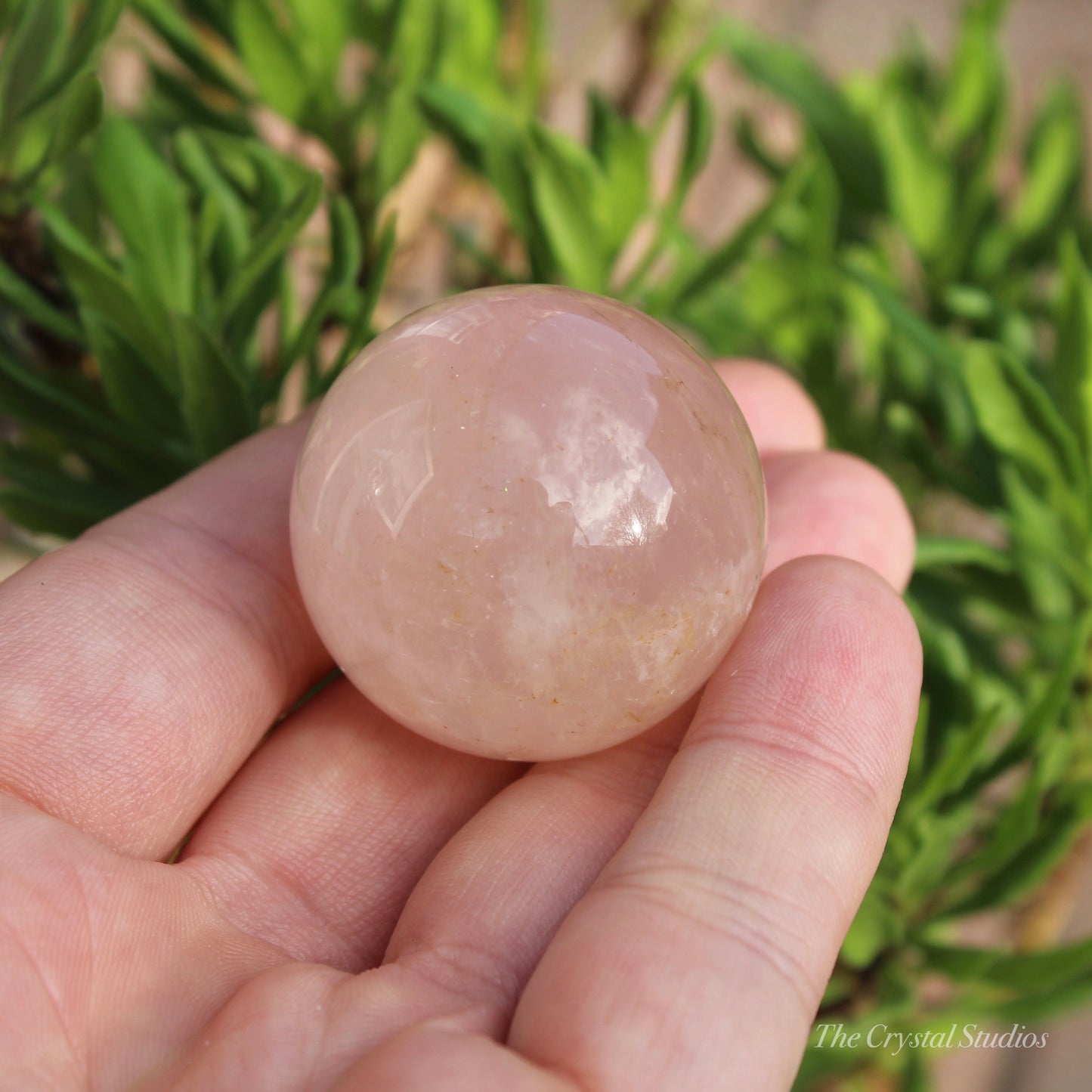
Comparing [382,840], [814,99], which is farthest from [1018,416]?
[382,840]

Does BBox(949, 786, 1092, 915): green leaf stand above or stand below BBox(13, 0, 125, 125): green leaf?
below

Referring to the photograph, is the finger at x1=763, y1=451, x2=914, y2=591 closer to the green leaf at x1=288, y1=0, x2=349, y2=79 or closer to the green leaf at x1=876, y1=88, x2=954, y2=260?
the green leaf at x1=876, y1=88, x2=954, y2=260

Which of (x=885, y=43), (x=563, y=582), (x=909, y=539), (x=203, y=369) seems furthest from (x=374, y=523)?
(x=885, y=43)

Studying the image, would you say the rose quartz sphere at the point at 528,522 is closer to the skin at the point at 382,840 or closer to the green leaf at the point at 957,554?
the skin at the point at 382,840

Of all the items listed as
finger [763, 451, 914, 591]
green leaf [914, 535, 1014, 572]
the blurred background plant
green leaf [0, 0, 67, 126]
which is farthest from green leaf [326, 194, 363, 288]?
green leaf [914, 535, 1014, 572]

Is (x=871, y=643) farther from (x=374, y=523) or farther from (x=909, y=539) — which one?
(x=374, y=523)

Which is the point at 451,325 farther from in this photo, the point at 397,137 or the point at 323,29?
the point at 323,29
